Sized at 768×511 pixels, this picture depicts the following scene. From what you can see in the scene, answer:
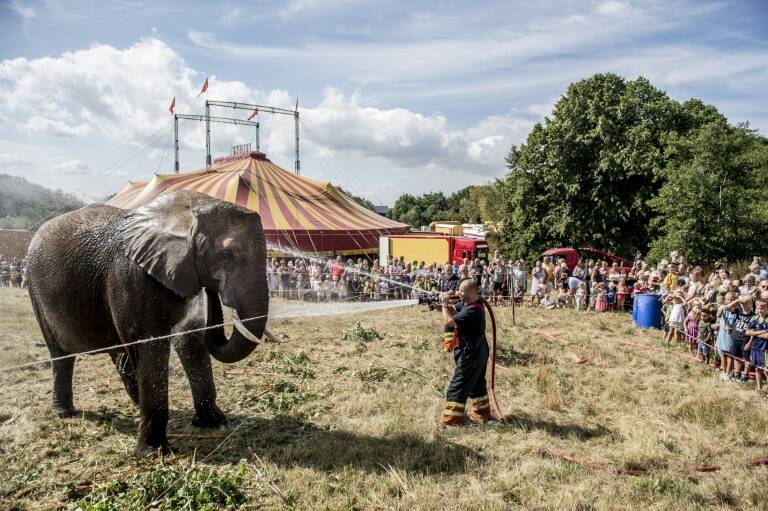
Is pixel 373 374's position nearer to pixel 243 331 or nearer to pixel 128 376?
pixel 128 376

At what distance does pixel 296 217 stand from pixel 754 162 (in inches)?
734

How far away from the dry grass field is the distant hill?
2674mm

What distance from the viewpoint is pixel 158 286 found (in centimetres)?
576

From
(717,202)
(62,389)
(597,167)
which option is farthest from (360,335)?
(597,167)

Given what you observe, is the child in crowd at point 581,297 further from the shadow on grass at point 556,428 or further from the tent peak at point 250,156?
the tent peak at point 250,156

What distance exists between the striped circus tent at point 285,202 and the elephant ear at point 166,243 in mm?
13916

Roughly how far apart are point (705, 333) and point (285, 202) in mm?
17391

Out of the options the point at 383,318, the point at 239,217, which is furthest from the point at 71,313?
the point at 383,318

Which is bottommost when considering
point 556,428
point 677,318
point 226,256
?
→ point 556,428

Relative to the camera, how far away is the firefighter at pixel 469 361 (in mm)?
6934

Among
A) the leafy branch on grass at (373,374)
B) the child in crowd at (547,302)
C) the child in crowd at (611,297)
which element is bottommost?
the leafy branch on grass at (373,374)

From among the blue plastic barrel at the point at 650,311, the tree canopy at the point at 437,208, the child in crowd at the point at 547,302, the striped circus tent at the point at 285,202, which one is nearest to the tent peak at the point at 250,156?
the striped circus tent at the point at 285,202

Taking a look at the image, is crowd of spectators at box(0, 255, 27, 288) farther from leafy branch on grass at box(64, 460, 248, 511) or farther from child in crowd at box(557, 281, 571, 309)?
child in crowd at box(557, 281, 571, 309)

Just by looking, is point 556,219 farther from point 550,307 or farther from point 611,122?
point 550,307
